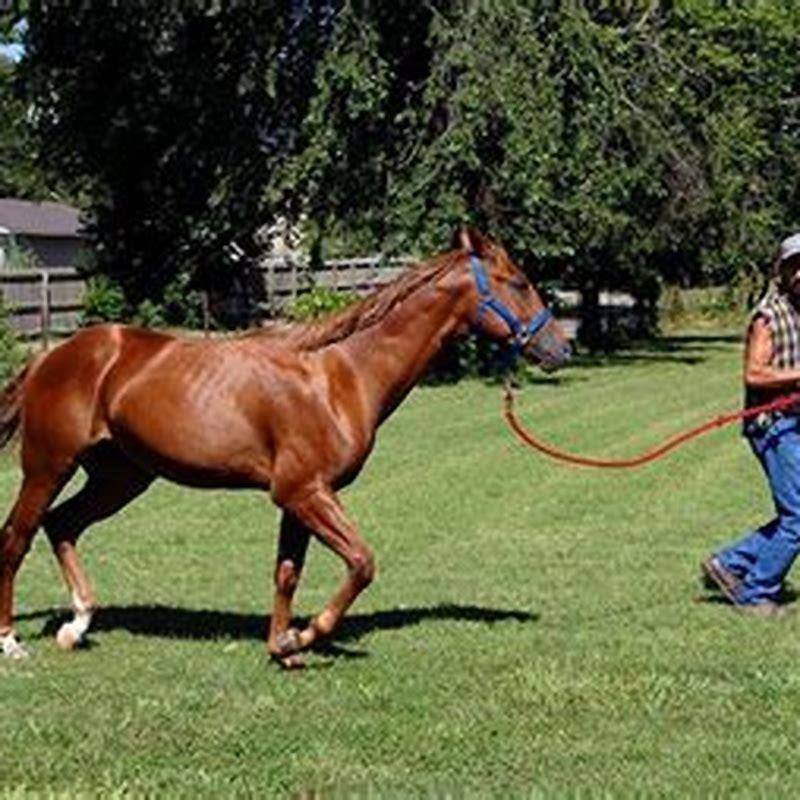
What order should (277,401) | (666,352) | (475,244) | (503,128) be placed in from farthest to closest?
(666,352) < (503,128) < (475,244) < (277,401)

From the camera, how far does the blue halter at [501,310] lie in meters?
9.44

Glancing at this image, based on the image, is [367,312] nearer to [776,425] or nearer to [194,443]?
[194,443]

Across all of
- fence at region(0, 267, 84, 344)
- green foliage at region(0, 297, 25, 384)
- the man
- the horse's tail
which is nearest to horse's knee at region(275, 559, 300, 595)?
the horse's tail

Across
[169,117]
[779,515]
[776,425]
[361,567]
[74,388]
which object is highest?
[74,388]

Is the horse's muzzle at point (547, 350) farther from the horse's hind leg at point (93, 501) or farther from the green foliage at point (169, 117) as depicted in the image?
the green foliage at point (169, 117)

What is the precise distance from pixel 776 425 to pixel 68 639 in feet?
14.2

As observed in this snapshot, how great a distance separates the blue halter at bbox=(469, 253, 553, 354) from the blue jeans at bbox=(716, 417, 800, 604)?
1819 millimetres

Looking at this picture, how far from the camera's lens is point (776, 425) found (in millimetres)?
10375

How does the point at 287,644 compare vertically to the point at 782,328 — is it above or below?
below

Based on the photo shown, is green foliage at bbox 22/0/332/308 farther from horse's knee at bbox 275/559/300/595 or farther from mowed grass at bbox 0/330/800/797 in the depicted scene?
horse's knee at bbox 275/559/300/595

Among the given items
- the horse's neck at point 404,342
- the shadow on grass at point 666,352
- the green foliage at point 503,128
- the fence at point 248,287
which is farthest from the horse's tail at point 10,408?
the shadow on grass at point 666,352

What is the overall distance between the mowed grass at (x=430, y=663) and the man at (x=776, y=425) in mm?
345

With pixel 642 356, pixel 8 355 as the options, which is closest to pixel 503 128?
pixel 8 355

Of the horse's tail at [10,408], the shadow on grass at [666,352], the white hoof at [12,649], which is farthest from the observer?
the shadow on grass at [666,352]
